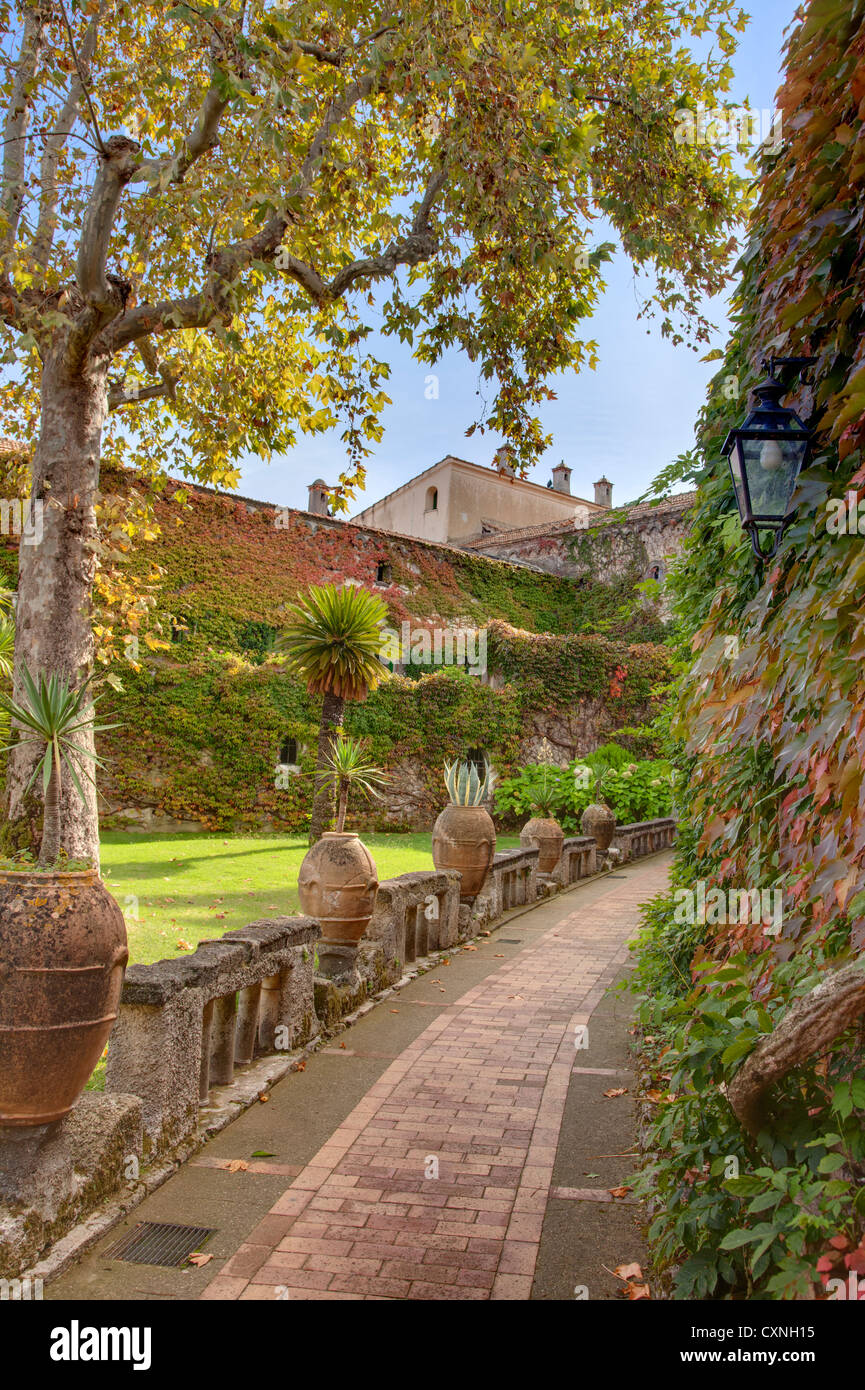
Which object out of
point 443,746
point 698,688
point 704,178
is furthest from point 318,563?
point 698,688

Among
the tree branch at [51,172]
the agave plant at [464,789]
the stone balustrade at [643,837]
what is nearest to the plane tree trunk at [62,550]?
the tree branch at [51,172]

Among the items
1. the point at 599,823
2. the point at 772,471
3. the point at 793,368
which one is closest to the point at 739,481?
the point at 772,471

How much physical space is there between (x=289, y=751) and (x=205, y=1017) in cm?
1336

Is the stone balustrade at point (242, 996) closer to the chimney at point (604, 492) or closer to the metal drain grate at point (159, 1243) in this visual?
the metal drain grate at point (159, 1243)

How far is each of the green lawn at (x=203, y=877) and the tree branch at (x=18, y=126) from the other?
5.71m

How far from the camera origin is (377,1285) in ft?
9.74

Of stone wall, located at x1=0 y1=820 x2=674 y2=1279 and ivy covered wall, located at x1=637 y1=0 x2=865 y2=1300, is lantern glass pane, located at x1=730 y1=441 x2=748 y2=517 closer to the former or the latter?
ivy covered wall, located at x1=637 y1=0 x2=865 y2=1300

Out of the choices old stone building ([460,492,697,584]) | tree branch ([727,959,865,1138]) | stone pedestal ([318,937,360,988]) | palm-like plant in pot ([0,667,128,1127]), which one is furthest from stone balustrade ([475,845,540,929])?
old stone building ([460,492,697,584])

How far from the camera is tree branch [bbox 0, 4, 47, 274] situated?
285 inches

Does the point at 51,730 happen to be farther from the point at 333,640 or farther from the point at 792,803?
the point at 333,640

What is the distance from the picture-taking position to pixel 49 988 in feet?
9.99

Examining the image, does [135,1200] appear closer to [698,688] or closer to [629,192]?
[698,688]

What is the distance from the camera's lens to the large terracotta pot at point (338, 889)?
6457 mm
